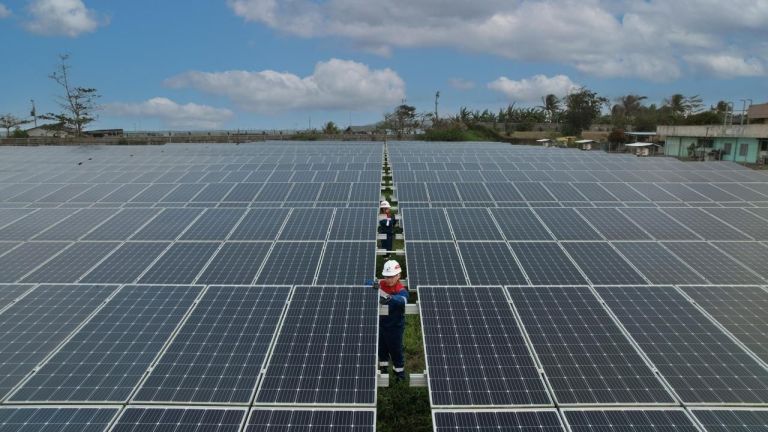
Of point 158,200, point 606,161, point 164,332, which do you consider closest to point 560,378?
point 164,332

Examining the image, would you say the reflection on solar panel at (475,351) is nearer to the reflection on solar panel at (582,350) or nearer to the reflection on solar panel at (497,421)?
the reflection on solar panel at (497,421)

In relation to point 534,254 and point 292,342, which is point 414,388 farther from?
point 534,254

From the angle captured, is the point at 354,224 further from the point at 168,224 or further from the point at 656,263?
the point at 656,263

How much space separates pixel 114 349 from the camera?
840 centimetres

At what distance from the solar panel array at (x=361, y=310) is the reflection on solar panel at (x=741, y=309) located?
5 centimetres

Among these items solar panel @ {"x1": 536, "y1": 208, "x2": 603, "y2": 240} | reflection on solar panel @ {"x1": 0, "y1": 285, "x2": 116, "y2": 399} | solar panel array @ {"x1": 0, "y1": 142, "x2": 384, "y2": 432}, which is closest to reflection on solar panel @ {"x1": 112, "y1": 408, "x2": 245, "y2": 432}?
A: solar panel array @ {"x1": 0, "y1": 142, "x2": 384, "y2": 432}

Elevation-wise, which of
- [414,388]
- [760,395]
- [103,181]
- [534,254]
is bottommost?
[414,388]

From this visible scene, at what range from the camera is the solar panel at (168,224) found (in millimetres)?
13523

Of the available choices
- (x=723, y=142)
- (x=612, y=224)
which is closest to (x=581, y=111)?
(x=723, y=142)

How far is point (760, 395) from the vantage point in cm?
729

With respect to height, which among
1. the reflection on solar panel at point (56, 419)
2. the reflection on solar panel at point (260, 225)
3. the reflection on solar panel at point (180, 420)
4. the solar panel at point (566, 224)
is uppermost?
the reflection on solar panel at point (260, 225)

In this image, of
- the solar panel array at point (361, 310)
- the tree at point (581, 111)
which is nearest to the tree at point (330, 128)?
the tree at point (581, 111)

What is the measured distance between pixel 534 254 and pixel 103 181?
58.4 feet

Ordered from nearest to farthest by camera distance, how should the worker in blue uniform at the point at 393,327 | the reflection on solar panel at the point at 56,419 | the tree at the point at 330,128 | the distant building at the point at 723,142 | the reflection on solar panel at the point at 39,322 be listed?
1. the reflection on solar panel at the point at 56,419
2. the reflection on solar panel at the point at 39,322
3. the worker in blue uniform at the point at 393,327
4. the distant building at the point at 723,142
5. the tree at the point at 330,128
